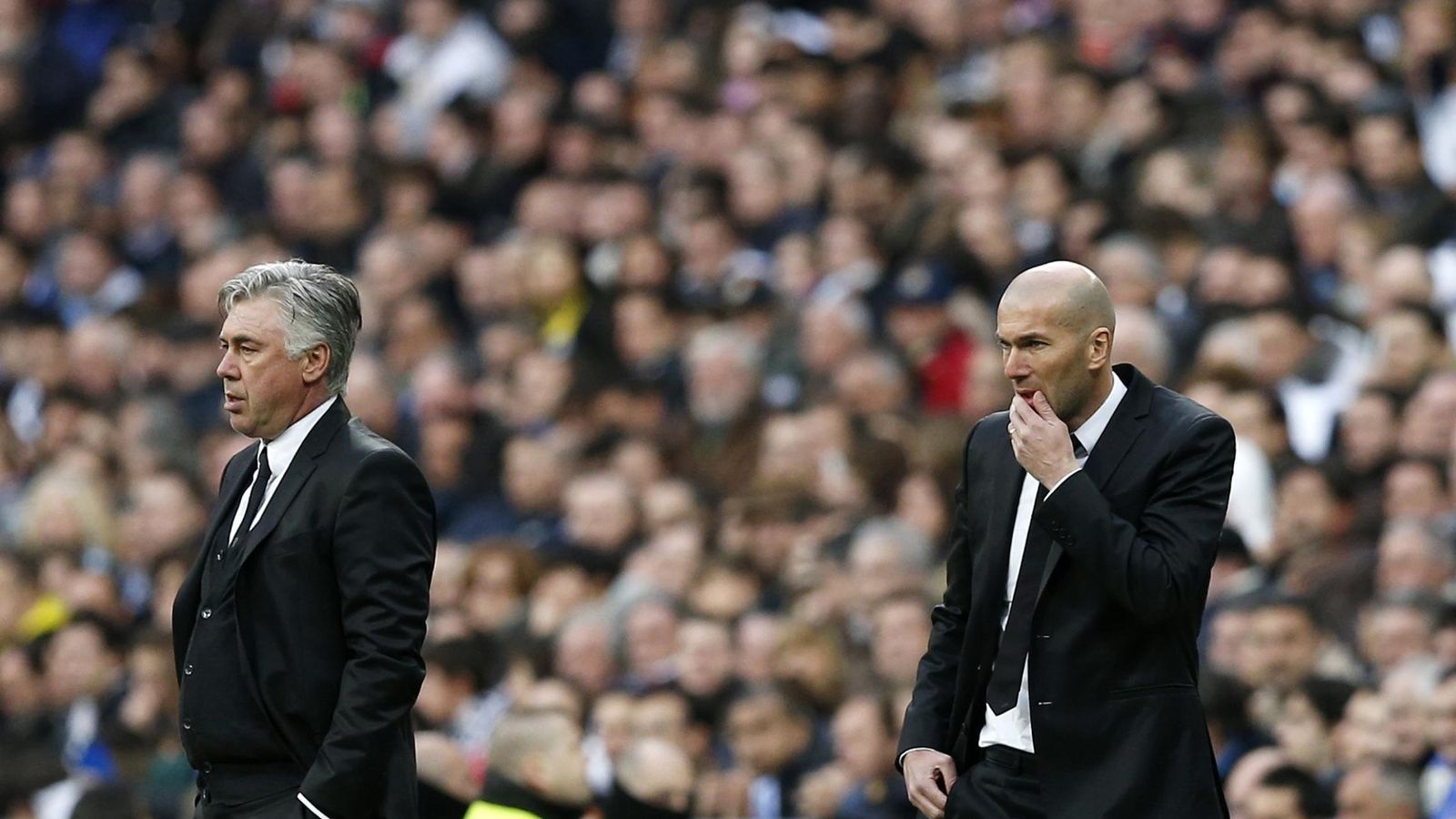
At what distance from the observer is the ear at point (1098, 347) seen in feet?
15.2

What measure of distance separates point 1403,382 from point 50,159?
9623mm

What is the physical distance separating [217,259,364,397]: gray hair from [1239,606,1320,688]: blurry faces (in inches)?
150

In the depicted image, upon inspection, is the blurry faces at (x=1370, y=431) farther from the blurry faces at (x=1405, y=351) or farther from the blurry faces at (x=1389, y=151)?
the blurry faces at (x=1389, y=151)

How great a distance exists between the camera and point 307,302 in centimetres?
481

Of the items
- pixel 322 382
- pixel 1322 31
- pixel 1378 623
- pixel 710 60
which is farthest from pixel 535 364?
pixel 322 382

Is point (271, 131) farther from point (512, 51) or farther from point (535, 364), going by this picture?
point (535, 364)

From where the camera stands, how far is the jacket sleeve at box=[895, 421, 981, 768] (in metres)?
4.86

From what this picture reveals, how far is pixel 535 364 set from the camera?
11727mm

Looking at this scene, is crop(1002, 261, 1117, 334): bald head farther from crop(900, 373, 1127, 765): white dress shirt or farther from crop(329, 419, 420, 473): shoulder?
crop(329, 419, 420, 473): shoulder

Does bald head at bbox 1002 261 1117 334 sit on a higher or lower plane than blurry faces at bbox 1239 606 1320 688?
higher

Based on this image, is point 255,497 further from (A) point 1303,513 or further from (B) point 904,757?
(A) point 1303,513

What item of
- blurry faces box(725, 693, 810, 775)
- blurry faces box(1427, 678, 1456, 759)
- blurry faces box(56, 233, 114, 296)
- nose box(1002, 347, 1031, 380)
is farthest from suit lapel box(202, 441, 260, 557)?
blurry faces box(56, 233, 114, 296)

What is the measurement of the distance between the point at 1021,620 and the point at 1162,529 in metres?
0.33

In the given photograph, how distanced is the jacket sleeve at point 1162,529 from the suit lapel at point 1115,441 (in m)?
0.06
